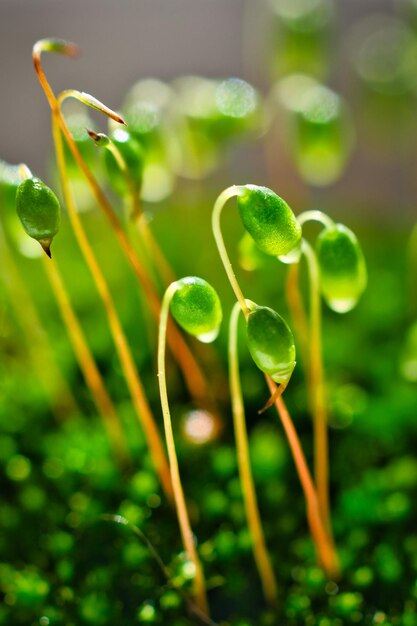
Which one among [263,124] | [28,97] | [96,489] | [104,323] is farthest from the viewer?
[28,97]

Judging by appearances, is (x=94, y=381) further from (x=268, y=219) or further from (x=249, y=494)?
(x=268, y=219)

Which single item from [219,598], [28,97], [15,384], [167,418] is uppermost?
[28,97]

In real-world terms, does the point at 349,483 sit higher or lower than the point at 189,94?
lower

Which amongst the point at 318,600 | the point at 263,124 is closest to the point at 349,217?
the point at 263,124


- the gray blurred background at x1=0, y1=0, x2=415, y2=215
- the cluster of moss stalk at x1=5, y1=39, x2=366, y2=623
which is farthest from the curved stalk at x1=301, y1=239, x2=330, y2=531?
the gray blurred background at x1=0, y1=0, x2=415, y2=215

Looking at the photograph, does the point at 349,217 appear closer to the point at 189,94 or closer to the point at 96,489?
the point at 189,94

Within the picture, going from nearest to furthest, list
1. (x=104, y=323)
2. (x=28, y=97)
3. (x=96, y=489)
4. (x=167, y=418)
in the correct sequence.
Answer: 1. (x=167, y=418)
2. (x=96, y=489)
3. (x=104, y=323)
4. (x=28, y=97)

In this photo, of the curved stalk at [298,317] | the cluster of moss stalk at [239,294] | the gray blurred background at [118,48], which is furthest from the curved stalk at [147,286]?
the gray blurred background at [118,48]

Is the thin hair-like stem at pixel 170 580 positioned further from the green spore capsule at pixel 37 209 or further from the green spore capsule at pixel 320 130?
the green spore capsule at pixel 320 130
